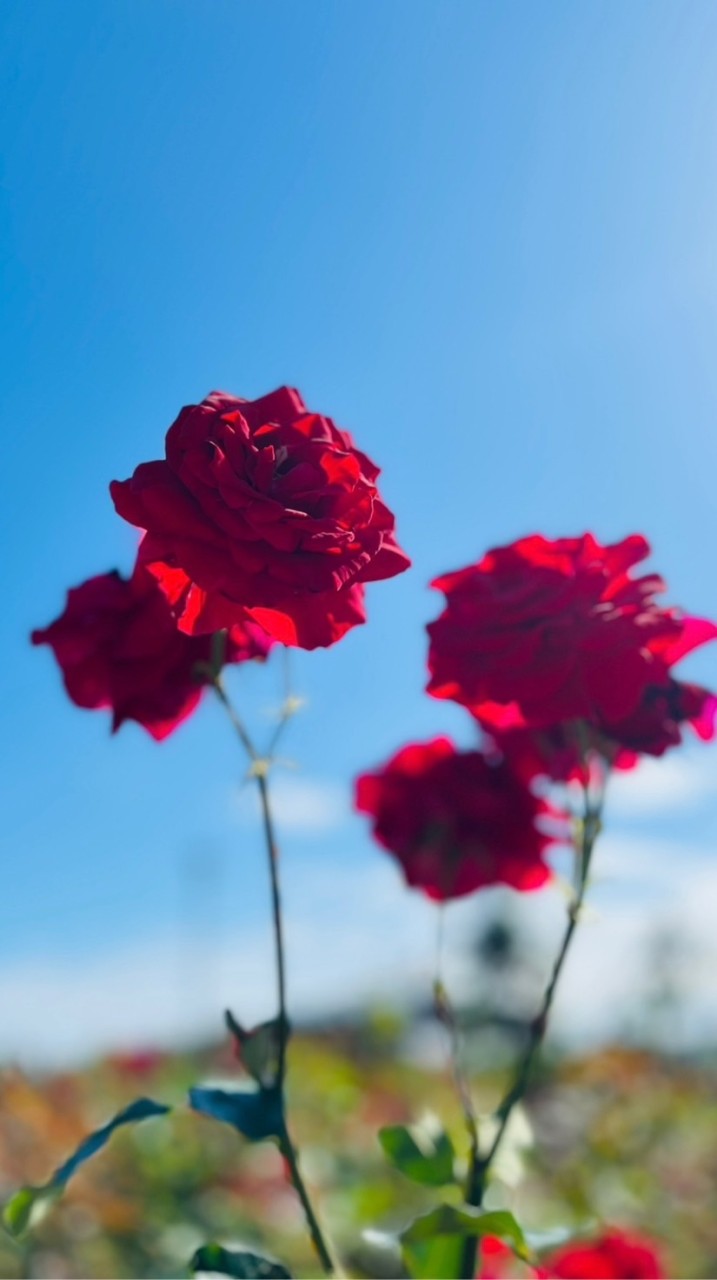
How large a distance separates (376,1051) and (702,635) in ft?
6.65

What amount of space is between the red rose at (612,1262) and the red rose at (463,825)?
1.34ft

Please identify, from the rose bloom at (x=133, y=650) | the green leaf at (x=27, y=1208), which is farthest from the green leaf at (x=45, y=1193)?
the rose bloom at (x=133, y=650)

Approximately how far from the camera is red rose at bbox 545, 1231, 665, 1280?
106cm

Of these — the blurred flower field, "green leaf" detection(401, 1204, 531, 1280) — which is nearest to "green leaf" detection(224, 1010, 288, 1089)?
"green leaf" detection(401, 1204, 531, 1280)

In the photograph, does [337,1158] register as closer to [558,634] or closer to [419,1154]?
[419,1154]

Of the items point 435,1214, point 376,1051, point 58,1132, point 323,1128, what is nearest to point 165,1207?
point 58,1132

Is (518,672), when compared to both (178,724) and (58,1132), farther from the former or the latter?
(58,1132)

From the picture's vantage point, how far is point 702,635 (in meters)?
0.77

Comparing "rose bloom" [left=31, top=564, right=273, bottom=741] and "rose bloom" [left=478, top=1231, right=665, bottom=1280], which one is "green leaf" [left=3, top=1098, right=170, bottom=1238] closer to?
"rose bloom" [left=31, top=564, right=273, bottom=741]

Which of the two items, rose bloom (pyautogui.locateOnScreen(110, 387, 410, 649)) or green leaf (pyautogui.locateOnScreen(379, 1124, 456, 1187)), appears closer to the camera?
rose bloom (pyautogui.locateOnScreen(110, 387, 410, 649))

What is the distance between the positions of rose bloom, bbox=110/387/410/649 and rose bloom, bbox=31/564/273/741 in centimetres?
9

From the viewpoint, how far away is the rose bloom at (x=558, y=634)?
0.74 metres

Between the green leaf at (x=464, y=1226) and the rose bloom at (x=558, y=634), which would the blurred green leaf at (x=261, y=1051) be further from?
the rose bloom at (x=558, y=634)

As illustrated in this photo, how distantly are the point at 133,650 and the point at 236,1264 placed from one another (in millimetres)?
373
